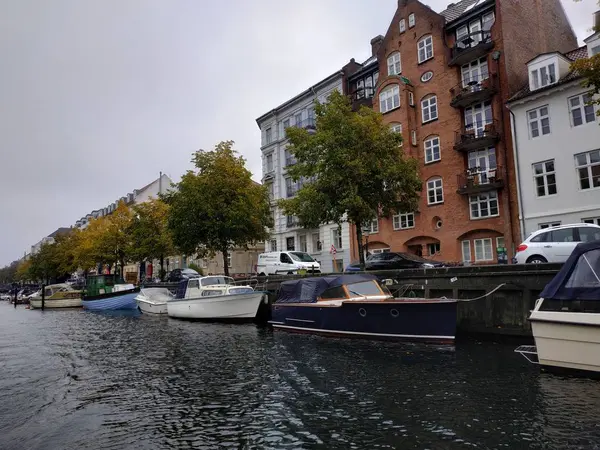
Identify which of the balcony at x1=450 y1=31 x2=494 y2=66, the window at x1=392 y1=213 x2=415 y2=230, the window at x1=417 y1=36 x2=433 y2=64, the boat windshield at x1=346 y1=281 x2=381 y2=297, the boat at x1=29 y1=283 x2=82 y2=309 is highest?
the window at x1=417 y1=36 x2=433 y2=64

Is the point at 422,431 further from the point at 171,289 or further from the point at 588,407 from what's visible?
the point at 171,289

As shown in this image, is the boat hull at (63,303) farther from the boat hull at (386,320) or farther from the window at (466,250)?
the window at (466,250)

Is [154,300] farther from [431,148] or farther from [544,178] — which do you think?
[544,178]

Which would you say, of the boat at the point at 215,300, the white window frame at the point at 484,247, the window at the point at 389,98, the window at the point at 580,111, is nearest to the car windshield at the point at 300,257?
the boat at the point at 215,300

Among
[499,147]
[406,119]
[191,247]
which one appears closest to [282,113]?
[406,119]

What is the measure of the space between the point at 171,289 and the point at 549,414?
31875 mm

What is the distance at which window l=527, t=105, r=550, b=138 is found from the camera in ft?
86.9

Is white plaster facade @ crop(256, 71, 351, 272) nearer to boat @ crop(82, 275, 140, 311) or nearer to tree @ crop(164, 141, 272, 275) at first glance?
tree @ crop(164, 141, 272, 275)

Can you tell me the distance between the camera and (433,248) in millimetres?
32594

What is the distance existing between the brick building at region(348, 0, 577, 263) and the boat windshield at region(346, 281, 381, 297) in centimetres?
1451

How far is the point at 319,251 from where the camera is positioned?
41.1 metres

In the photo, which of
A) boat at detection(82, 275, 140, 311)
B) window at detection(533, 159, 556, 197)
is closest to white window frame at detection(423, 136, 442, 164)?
window at detection(533, 159, 556, 197)

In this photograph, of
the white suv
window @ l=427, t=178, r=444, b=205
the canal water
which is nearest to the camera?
the canal water

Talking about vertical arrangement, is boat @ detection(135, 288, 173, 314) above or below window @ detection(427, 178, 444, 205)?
below
